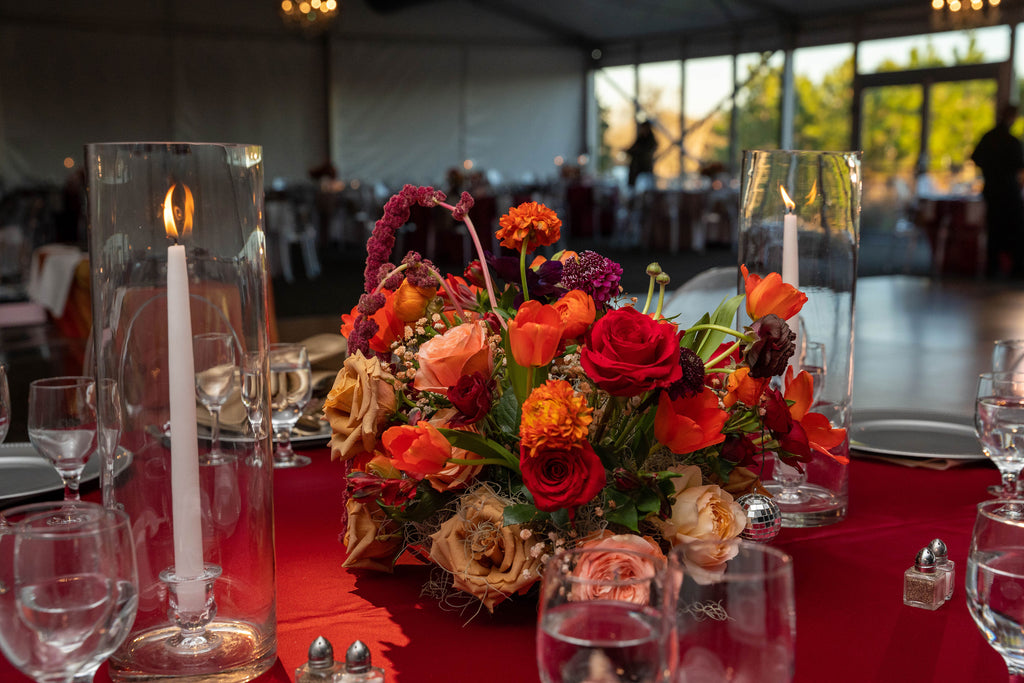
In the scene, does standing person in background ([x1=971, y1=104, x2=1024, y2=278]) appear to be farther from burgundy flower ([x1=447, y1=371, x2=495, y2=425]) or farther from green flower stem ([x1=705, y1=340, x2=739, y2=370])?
burgundy flower ([x1=447, y1=371, x2=495, y2=425])

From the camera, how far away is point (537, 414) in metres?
0.77

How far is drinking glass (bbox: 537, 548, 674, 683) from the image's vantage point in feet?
1.79

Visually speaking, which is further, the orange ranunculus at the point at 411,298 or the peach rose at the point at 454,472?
the orange ranunculus at the point at 411,298

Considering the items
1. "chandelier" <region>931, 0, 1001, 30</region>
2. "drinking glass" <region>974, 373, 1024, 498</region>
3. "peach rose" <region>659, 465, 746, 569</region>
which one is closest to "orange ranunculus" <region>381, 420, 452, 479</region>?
"peach rose" <region>659, 465, 746, 569</region>

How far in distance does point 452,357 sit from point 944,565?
1.75ft

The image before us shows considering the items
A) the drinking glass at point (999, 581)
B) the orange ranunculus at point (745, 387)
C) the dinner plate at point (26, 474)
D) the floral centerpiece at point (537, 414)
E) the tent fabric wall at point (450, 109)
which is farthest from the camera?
the tent fabric wall at point (450, 109)

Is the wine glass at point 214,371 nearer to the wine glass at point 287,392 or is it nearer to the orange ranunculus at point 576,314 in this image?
the orange ranunculus at point 576,314

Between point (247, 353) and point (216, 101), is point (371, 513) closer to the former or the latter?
point (247, 353)

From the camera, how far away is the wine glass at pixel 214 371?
766 mm

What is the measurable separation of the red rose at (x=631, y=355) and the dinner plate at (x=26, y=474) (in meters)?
0.83

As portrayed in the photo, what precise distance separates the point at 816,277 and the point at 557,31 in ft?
56.2

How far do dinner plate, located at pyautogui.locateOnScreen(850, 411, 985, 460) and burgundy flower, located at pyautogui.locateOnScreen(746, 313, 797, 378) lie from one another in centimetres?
72

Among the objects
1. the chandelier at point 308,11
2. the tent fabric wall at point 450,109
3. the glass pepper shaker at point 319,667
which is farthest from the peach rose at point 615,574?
the tent fabric wall at point 450,109

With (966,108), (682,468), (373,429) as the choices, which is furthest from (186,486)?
(966,108)
